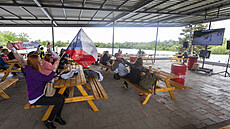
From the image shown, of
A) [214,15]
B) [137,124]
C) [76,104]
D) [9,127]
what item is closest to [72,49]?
[76,104]

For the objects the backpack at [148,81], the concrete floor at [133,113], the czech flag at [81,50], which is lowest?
the concrete floor at [133,113]

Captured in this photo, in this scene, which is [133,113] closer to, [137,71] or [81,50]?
[137,71]

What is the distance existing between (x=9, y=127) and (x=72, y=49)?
2.00 m

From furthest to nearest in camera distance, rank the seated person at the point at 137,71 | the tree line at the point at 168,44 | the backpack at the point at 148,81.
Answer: the tree line at the point at 168,44, the seated person at the point at 137,71, the backpack at the point at 148,81

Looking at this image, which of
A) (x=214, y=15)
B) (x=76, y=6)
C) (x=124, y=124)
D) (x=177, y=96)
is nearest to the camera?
(x=124, y=124)

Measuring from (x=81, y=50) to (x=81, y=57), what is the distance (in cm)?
17

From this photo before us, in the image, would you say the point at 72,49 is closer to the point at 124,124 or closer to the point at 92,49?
the point at 92,49

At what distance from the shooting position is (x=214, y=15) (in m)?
8.33

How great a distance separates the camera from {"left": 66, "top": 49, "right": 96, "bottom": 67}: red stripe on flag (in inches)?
108

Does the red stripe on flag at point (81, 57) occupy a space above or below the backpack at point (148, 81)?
above

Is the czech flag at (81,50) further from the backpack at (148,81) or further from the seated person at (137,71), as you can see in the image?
the backpack at (148,81)

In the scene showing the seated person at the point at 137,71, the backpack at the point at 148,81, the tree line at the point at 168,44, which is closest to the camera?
the backpack at the point at 148,81

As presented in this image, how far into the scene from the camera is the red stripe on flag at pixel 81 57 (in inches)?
108

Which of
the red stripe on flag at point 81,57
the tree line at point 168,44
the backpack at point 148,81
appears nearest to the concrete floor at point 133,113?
the backpack at point 148,81
